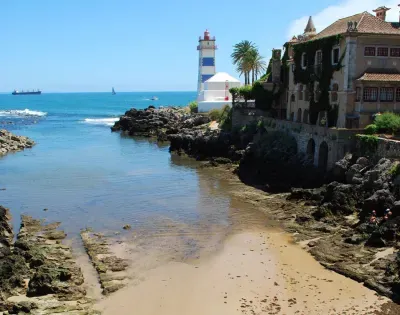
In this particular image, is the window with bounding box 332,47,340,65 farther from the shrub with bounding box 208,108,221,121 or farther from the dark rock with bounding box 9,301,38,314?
the dark rock with bounding box 9,301,38,314

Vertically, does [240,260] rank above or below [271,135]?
below

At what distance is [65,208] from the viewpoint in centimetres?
3284

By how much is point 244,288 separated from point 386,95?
23.6 meters

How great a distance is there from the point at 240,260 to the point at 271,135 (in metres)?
22.3

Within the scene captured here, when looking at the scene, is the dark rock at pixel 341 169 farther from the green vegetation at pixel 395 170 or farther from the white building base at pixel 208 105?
the white building base at pixel 208 105

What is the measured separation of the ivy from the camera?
39750 millimetres

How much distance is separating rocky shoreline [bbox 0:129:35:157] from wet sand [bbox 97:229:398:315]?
40489mm

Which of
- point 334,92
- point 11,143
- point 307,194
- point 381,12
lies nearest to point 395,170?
point 307,194

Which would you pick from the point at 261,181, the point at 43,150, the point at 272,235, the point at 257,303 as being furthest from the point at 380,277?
the point at 43,150

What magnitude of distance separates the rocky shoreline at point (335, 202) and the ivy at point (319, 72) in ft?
12.2

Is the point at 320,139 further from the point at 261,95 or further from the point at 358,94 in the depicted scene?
the point at 261,95

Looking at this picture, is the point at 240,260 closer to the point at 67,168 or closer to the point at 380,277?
the point at 380,277

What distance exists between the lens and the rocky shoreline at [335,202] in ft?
71.6

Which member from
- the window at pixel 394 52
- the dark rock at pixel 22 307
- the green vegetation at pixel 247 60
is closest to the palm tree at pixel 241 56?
the green vegetation at pixel 247 60
